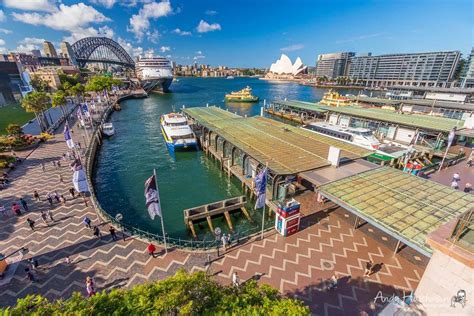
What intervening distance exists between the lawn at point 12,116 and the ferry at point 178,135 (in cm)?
3572

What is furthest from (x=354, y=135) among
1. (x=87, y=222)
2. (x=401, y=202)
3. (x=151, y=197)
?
(x=87, y=222)

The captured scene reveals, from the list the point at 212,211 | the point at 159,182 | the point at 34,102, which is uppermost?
the point at 34,102

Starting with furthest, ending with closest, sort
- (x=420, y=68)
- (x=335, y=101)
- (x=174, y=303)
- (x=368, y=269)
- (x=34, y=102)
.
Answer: (x=420, y=68) → (x=335, y=101) → (x=34, y=102) → (x=368, y=269) → (x=174, y=303)

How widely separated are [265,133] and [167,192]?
55.0ft

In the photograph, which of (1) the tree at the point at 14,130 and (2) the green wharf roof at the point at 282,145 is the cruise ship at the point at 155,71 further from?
(2) the green wharf roof at the point at 282,145

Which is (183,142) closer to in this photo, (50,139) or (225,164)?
(225,164)

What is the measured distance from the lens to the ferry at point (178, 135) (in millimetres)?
41406

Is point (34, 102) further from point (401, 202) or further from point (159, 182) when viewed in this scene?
point (401, 202)

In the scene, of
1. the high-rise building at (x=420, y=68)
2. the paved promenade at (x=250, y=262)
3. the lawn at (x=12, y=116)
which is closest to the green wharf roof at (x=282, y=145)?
the paved promenade at (x=250, y=262)

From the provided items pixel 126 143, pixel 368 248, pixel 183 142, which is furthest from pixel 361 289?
pixel 126 143

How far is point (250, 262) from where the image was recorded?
1573cm

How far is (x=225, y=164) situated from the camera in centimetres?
3394

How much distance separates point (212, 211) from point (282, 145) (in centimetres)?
1226

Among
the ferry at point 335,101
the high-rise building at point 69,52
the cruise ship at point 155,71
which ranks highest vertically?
the high-rise building at point 69,52
